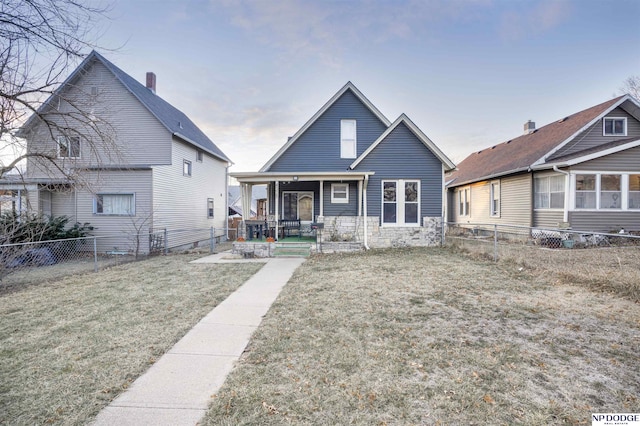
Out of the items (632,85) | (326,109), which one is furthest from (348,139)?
(632,85)

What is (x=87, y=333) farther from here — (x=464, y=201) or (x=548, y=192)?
(x=464, y=201)

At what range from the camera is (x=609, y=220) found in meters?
12.1

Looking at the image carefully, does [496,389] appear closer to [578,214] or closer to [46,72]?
[46,72]

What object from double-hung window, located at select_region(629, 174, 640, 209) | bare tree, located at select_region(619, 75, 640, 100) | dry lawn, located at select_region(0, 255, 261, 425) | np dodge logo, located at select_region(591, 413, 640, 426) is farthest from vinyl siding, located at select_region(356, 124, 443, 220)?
bare tree, located at select_region(619, 75, 640, 100)

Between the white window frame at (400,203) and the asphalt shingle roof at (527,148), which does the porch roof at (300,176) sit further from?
the asphalt shingle roof at (527,148)

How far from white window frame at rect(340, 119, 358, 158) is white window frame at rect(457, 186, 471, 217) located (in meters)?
10.4

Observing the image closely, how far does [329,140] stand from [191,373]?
39.3ft

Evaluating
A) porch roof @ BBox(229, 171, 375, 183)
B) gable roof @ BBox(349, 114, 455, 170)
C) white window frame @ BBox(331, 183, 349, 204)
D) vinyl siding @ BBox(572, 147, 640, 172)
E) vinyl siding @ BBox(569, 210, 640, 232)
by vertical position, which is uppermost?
gable roof @ BBox(349, 114, 455, 170)

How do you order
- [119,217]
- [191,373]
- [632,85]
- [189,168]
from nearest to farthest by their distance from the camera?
[191,373] < [119,217] < [189,168] < [632,85]

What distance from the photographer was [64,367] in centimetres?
315

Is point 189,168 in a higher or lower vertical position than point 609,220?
higher

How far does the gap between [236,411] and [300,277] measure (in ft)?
16.7

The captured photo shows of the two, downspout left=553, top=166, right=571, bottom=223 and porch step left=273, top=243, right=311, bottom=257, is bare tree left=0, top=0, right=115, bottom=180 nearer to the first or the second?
porch step left=273, top=243, right=311, bottom=257

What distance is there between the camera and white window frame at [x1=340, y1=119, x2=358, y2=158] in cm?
1379
